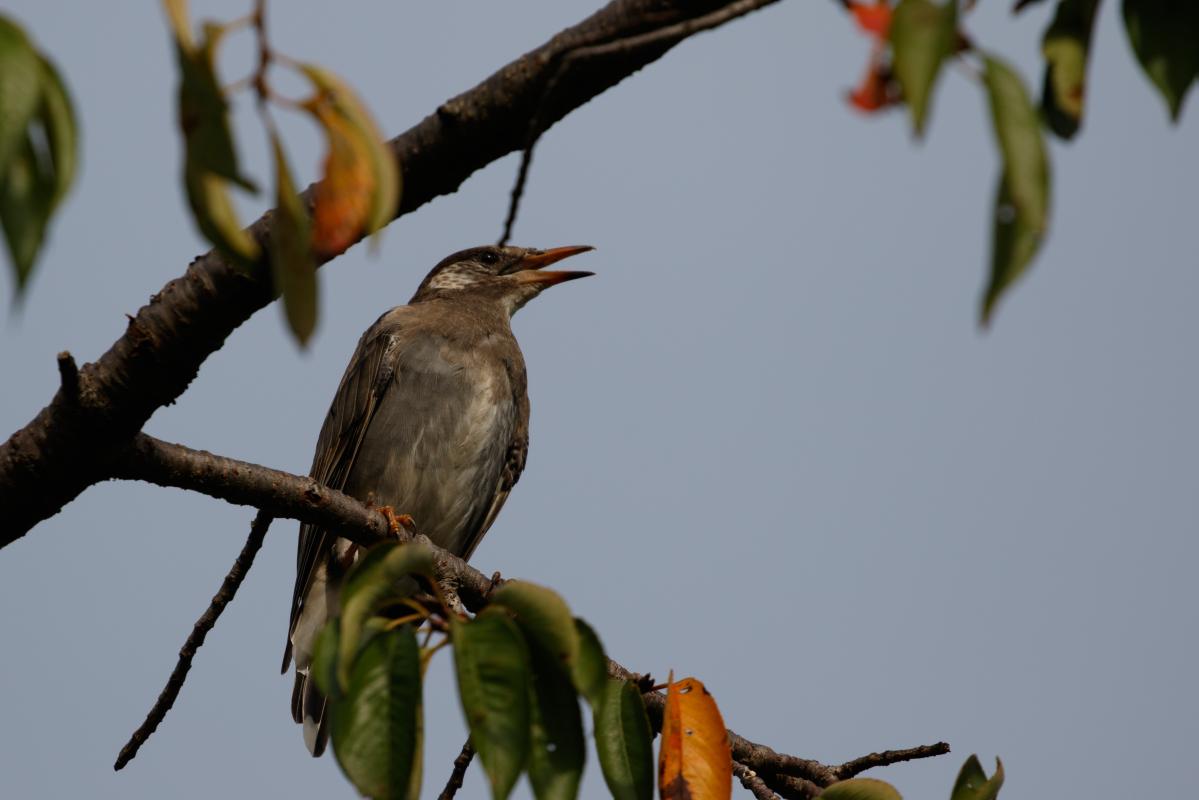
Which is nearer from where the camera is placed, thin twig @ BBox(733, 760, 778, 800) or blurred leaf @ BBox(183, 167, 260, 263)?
blurred leaf @ BBox(183, 167, 260, 263)

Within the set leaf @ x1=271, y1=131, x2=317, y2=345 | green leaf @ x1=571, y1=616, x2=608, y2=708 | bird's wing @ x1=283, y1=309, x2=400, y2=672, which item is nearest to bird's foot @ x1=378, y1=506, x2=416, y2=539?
bird's wing @ x1=283, y1=309, x2=400, y2=672

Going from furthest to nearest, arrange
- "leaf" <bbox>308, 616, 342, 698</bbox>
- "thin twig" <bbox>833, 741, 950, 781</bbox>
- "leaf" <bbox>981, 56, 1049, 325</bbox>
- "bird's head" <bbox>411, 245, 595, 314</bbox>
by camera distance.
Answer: "bird's head" <bbox>411, 245, 595, 314</bbox> < "thin twig" <bbox>833, 741, 950, 781</bbox> < "leaf" <bbox>308, 616, 342, 698</bbox> < "leaf" <bbox>981, 56, 1049, 325</bbox>

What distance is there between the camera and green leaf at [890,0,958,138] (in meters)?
1.39

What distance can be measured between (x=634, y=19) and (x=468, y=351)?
4.31 meters

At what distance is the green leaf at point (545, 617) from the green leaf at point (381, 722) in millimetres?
196

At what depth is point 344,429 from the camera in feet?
22.5

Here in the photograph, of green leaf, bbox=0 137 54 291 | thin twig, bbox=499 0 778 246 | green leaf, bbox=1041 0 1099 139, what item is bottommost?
green leaf, bbox=0 137 54 291

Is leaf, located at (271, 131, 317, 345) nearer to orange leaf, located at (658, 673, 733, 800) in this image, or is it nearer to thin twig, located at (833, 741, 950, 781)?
orange leaf, located at (658, 673, 733, 800)

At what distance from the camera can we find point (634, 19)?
9.26 ft

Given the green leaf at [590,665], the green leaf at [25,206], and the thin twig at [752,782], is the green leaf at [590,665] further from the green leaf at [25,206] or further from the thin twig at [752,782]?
the thin twig at [752,782]

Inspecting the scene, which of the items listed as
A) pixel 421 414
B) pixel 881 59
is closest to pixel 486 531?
pixel 421 414

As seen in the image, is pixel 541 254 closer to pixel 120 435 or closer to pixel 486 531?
pixel 486 531

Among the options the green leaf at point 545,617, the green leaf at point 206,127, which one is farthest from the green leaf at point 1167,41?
the green leaf at point 545,617

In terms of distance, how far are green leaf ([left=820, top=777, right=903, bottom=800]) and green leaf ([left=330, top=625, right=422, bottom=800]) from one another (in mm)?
1015
